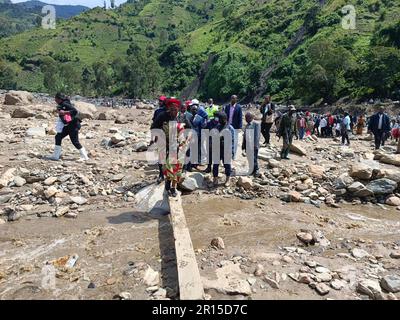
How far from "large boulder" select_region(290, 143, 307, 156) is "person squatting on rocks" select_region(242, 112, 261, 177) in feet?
7.61

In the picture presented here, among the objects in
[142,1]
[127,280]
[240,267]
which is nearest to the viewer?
[127,280]

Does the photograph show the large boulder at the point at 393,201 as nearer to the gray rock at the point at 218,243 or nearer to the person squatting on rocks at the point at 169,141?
the gray rock at the point at 218,243

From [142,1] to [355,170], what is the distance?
550ft

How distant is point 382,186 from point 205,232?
4.00 m

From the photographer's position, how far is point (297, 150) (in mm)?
10656

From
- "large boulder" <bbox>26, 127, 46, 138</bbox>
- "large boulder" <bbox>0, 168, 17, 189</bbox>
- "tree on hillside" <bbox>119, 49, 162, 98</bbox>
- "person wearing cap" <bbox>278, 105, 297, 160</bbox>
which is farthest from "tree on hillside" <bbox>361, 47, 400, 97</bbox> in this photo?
"tree on hillside" <bbox>119, 49, 162, 98</bbox>

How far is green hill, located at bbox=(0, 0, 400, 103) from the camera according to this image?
4425 cm

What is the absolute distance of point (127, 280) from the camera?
4664 millimetres

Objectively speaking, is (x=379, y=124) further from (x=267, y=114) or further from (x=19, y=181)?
(x=19, y=181)

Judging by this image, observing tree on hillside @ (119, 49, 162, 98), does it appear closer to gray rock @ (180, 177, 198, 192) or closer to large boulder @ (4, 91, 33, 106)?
large boulder @ (4, 91, 33, 106)

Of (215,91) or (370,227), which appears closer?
(370,227)

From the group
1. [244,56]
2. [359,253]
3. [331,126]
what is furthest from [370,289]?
[244,56]

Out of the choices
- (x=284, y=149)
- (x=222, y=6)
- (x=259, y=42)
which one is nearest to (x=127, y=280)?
(x=284, y=149)
